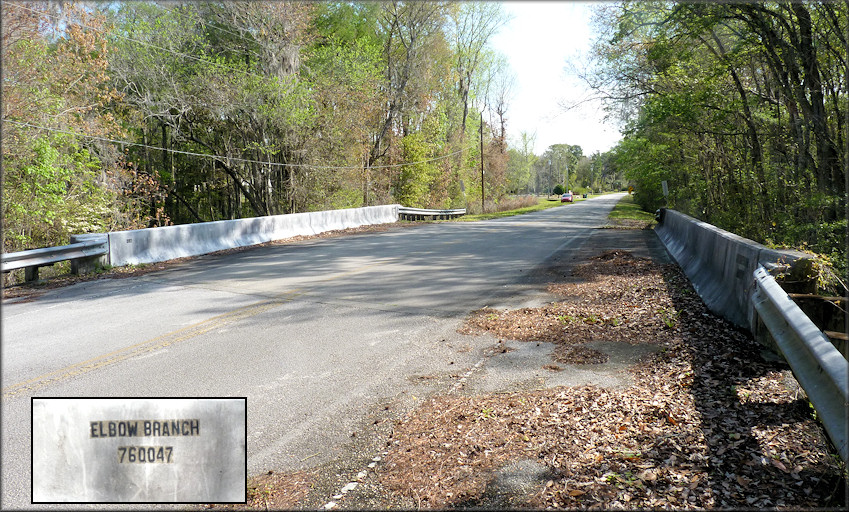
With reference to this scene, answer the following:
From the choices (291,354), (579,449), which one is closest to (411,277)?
(291,354)

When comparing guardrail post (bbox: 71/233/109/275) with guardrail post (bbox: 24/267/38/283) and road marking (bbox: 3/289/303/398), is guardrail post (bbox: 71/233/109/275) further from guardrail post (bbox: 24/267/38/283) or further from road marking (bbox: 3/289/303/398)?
road marking (bbox: 3/289/303/398)

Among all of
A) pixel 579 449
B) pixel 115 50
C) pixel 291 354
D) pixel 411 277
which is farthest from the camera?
pixel 115 50

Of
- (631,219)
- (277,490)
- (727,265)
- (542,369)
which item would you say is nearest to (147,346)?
(277,490)

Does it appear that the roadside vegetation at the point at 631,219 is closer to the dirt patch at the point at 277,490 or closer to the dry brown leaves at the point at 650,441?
the dry brown leaves at the point at 650,441

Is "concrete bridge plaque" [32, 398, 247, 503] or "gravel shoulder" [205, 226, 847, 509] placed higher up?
"concrete bridge plaque" [32, 398, 247, 503]

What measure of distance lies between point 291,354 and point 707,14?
8631 millimetres

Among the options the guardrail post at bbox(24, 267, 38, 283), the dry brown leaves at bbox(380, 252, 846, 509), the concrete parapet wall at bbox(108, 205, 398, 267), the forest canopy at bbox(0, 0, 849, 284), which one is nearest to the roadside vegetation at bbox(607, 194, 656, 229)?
the forest canopy at bbox(0, 0, 849, 284)

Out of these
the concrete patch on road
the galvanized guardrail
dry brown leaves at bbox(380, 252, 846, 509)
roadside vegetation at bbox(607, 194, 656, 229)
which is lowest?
dry brown leaves at bbox(380, 252, 846, 509)

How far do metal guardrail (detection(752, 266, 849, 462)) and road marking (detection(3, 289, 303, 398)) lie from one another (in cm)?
606

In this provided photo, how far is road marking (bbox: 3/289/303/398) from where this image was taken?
5434 millimetres

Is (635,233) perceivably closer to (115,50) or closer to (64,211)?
(64,211)

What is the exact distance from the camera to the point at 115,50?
25.2m

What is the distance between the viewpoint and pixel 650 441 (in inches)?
158

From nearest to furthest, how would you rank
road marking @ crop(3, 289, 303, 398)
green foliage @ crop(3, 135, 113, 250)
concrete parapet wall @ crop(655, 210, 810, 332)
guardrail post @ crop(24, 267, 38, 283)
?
road marking @ crop(3, 289, 303, 398)
concrete parapet wall @ crop(655, 210, 810, 332)
guardrail post @ crop(24, 267, 38, 283)
green foliage @ crop(3, 135, 113, 250)
